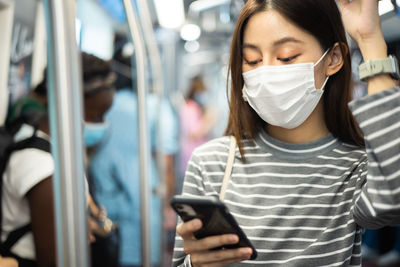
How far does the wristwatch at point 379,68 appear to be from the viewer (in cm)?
92

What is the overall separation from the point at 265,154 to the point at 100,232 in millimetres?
1073

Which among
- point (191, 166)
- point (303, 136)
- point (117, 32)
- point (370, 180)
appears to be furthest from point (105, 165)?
point (370, 180)

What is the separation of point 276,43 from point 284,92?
0.13 meters

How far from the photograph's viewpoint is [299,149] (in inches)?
43.5

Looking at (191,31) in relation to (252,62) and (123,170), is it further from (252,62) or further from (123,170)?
(252,62)

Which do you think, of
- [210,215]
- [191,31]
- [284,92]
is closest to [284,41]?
[284,92]

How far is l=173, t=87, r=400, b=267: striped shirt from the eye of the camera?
961mm

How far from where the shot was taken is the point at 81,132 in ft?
3.27

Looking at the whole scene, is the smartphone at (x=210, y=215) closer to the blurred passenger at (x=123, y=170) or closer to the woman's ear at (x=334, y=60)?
the woman's ear at (x=334, y=60)

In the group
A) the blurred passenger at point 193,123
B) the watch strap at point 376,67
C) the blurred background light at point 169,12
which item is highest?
the blurred background light at point 169,12

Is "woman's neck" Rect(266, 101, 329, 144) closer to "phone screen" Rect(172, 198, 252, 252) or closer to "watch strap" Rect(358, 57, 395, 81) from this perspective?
"watch strap" Rect(358, 57, 395, 81)

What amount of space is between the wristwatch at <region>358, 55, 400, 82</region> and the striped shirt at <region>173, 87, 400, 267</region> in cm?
5

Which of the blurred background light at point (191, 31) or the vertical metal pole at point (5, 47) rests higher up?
the blurred background light at point (191, 31)

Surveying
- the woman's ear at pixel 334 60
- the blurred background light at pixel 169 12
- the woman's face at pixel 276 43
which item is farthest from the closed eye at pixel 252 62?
the blurred background light at pixel 169 12
